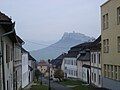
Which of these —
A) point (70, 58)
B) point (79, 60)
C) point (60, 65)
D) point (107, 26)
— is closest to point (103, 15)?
point (107, 26)

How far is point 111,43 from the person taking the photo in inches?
1453

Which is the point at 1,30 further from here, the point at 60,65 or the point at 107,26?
the point at 60,65

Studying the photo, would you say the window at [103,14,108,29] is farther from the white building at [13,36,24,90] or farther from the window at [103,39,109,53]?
the white building at [13,36,24,90]

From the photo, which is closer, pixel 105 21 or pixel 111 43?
pixel 111 43

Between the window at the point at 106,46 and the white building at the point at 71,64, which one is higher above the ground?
the window at the point at 106,46

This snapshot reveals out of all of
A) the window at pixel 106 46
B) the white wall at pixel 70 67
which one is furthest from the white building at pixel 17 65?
the white wall at pixel 70 67

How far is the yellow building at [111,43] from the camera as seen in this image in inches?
1352

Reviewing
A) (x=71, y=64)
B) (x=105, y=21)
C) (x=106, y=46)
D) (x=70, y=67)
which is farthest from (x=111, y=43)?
(x=70, y=67)

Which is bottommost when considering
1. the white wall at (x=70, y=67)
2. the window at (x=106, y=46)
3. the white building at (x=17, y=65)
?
the white wall at (x=70, y=67)

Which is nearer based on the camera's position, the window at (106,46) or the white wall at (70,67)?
the window at (106,46)

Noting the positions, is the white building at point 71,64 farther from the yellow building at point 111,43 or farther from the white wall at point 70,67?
the yellow building at point 111,43

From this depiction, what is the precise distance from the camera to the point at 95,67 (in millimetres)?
51875

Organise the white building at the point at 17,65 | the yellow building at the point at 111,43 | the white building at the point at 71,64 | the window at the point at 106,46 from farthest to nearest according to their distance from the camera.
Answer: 1. the white building at the point at 71,64
2. the window at the point at 106,46
3. the white building at the point at 17,65
4. the yellow building at the point at 111,43

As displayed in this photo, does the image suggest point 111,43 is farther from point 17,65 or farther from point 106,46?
point 17,65
